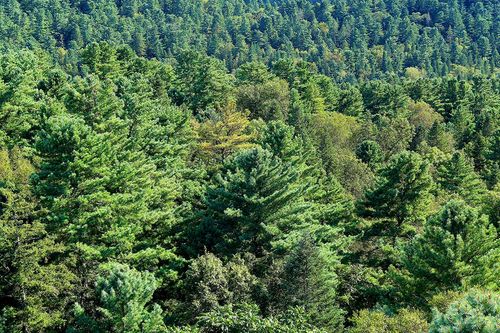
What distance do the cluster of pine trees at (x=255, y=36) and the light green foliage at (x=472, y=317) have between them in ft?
417

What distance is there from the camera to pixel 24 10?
165 meters

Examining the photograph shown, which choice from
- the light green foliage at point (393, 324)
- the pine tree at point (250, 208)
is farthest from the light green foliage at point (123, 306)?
the pine tree at point (250, 208)

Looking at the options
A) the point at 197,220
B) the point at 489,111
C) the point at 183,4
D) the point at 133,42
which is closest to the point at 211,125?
the point at 197,220

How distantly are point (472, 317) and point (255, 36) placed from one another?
174 metres

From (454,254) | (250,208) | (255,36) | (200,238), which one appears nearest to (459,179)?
(454,254)

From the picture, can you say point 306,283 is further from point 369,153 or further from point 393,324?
point 369,153

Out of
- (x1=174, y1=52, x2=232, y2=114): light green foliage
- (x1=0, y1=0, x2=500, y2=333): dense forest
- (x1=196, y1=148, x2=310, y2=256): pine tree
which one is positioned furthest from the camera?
(x1=174, y1=52, x2=232, y2=114): light green foliage

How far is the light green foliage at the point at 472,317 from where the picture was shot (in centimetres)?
1255

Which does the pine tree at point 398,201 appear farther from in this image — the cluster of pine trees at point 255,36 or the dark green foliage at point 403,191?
the cluster of pine trees at point 255,36

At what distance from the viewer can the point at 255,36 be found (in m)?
180

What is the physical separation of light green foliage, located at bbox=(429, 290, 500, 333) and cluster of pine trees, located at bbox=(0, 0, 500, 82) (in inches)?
5010

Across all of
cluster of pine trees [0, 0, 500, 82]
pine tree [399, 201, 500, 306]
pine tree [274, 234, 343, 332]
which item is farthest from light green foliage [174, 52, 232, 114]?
cluster of pine trees [0, 0, 500, 82]

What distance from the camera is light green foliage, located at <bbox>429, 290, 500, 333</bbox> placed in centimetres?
1255

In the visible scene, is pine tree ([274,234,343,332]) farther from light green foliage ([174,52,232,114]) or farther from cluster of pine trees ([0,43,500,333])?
light green foliage ([174,52,232,114])
